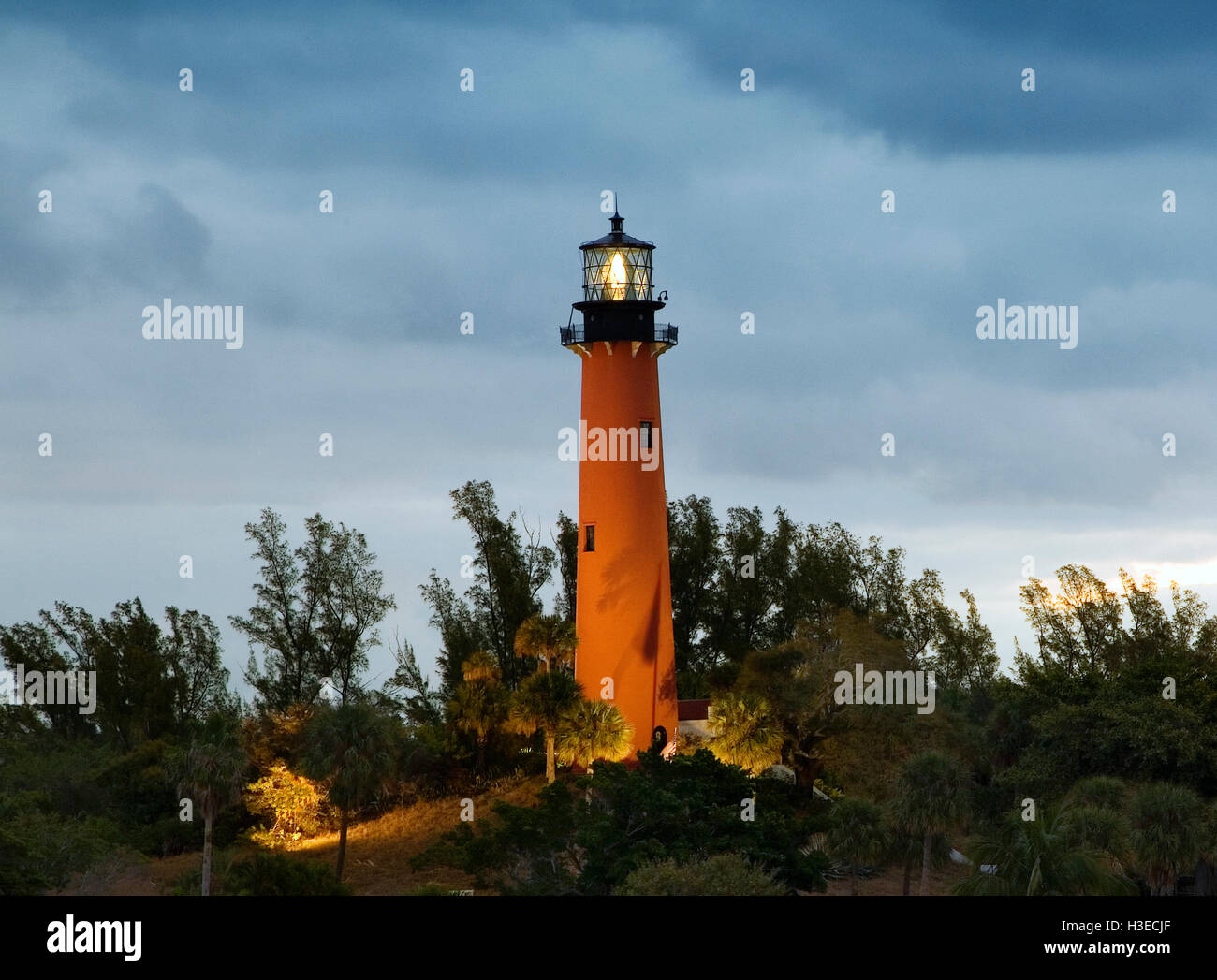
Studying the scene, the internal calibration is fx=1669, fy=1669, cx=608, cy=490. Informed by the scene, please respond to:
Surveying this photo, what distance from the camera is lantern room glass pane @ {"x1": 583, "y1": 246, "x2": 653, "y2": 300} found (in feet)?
180

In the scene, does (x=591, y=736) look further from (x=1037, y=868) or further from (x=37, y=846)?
(x=1037, y=868)

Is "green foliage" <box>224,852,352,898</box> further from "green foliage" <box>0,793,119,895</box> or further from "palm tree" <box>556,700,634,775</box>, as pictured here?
"palm tree" <box>556,700,634,775</box>

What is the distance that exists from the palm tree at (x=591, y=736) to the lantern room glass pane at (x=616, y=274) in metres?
13.5

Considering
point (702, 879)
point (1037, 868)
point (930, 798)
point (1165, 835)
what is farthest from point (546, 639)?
point (1037, 868)

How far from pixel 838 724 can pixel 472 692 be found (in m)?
12.3

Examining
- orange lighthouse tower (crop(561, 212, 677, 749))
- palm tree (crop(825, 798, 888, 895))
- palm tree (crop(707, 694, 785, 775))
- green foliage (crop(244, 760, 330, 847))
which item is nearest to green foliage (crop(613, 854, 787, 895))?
palm tree (crop(825, 798, 888, 895))

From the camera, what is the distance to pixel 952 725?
178 feet

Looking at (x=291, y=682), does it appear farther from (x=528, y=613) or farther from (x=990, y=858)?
(x=990, y=858)

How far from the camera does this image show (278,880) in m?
41.8

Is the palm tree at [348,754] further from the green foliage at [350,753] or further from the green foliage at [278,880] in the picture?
the green foliage at [278,880]

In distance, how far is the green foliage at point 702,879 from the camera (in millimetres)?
34125

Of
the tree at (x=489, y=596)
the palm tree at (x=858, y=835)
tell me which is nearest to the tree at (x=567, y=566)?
the tree at (x=489, y=596)
